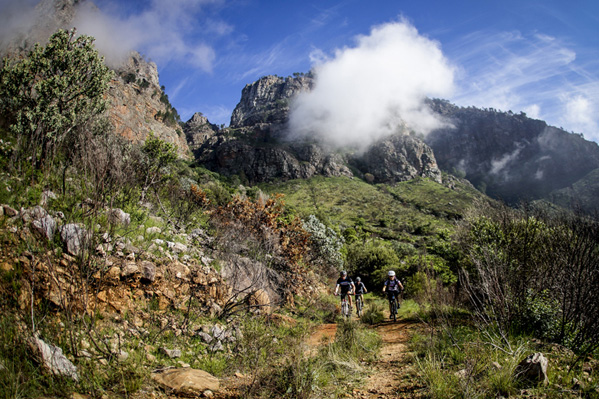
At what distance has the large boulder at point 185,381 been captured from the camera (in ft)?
10.0

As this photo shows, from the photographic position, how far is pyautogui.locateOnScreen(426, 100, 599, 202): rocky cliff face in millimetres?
144375

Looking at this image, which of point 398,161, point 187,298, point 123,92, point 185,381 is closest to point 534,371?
point 185,381

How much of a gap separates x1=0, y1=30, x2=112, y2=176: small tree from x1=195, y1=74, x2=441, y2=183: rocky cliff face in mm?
95848

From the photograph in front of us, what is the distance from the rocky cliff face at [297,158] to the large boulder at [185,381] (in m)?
104

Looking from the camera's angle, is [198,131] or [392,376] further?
[198,131]

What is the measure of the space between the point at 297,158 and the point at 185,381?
116 m

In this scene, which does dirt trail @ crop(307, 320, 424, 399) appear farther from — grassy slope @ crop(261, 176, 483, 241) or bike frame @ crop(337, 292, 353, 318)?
grassy slope @ crop(261, 176, 483, 241)

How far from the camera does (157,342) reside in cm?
405

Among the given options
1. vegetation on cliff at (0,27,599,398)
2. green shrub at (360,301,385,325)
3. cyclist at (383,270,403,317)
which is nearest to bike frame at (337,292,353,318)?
green shrub at (360,301,385,325)

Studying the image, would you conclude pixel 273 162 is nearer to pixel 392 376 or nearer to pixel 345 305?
pixel 345 305

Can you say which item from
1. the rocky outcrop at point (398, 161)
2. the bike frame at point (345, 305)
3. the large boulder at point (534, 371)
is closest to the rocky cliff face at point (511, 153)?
the rocky outcrop at point (398, 161)

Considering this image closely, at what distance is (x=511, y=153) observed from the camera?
557ft

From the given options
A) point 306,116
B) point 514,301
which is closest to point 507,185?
point 306,116

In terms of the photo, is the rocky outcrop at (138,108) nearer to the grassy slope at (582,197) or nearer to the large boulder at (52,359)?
Result: the grassy slope at (582,197)
